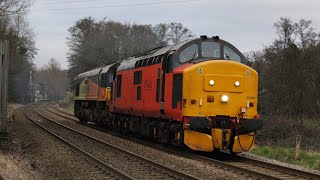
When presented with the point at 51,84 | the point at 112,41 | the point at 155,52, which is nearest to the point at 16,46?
the point at 112,41

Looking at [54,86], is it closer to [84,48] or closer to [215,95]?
[84,48]

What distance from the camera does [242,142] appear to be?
13.0 metres

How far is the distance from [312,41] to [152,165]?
3461cm

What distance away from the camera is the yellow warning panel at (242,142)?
12914 millimetres

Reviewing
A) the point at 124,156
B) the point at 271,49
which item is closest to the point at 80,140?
the point at 124,156

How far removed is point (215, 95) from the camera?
42.2 feet

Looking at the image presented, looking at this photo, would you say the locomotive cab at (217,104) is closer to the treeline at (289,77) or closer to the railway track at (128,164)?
the railway track at (128,164)

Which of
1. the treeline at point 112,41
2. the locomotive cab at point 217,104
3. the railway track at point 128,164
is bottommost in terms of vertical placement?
the railway track at point 128,164

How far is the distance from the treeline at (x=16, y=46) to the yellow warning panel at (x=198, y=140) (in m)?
18.2

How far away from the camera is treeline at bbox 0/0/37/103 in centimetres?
2902

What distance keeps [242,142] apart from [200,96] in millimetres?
1760

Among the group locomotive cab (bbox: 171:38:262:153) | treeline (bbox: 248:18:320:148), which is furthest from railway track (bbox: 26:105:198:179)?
treeline (bbox: 248:18:320:148)

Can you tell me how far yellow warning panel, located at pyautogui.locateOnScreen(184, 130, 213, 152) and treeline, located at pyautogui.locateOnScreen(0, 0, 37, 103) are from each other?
59.7 feet

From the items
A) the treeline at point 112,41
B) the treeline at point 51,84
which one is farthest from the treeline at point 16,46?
the treeline at point 51,84
